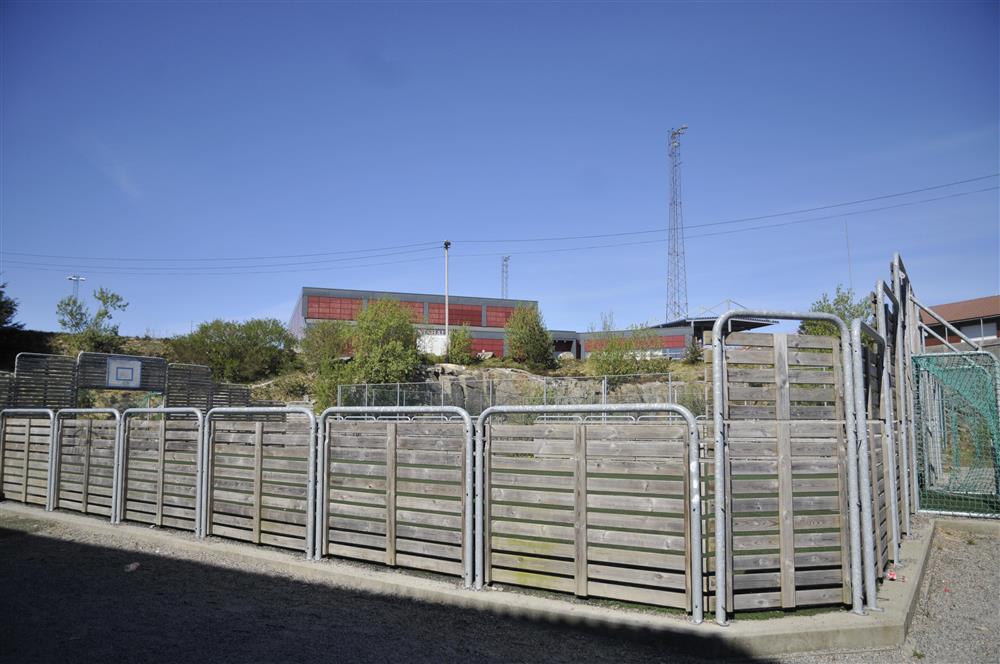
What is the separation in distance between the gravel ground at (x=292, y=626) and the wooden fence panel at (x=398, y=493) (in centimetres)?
61

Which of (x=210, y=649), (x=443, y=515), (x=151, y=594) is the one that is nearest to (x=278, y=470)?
(x=151, y=594)

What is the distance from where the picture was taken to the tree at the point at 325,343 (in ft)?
156

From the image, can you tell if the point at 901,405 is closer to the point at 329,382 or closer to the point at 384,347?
the point at 329,382

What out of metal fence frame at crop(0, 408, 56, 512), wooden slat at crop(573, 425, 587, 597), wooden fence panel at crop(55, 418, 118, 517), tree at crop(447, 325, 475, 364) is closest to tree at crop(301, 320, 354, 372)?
tree at crop(447, 325, 475, 364)

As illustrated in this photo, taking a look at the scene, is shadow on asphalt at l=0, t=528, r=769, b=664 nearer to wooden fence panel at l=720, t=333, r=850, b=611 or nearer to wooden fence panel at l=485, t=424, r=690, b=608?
wooden fence panel at l=485, t=424, r=690, b=608

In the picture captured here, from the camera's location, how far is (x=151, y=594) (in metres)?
6.91

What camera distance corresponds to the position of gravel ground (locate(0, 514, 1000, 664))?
205 inches

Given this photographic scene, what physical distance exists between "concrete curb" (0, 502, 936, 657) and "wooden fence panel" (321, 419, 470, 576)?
254 millimetres

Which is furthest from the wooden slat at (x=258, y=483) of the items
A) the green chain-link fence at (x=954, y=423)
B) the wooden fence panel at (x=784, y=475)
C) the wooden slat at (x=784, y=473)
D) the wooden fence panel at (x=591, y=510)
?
the green chain-link fence at (x=954, y=423)

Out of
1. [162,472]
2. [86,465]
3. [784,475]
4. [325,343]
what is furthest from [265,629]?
[325,343]

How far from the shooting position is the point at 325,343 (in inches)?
1887

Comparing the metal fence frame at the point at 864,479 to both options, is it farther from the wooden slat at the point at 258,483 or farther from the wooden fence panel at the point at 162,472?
the wooden fence panel at the point at 162,472

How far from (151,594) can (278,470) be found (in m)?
1.94

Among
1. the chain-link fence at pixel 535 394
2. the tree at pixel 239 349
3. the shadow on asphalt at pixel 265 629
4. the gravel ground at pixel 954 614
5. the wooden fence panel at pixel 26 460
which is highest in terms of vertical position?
the tree at pixel 239 349
